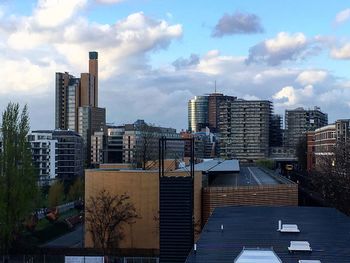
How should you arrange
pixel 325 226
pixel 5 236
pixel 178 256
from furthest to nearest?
pixel 5 236
pixel 325 226
pixel 178 256

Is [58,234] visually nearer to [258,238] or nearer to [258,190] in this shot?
[258,190]

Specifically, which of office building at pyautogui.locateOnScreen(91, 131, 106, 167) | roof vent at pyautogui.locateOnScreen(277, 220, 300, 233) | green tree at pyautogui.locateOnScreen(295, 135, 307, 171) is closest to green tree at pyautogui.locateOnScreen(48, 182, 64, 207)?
roof vent at pyautogui.locateOnScreen(277, 220, 300, 233)

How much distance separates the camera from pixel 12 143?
34062 mm

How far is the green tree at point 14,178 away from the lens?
3184cm

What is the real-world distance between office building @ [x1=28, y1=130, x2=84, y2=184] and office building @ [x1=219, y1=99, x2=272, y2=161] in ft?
252

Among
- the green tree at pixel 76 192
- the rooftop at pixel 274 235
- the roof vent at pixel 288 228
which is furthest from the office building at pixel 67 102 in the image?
the roof vent at pixel 288 228

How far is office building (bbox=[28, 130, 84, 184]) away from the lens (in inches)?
3681

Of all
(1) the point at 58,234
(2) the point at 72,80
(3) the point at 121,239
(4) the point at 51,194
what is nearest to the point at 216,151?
(2) the point at 72,80

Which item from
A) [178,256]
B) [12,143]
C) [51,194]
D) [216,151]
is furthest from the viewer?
[216,151]

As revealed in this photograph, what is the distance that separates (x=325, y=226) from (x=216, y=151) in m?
157

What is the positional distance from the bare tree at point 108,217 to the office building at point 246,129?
448 ft

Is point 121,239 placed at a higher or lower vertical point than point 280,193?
lower

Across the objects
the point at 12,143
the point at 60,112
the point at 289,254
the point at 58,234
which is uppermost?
the point at 60,112

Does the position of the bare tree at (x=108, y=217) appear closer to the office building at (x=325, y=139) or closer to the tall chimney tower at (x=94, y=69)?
the office building at (x=325, y=139)
